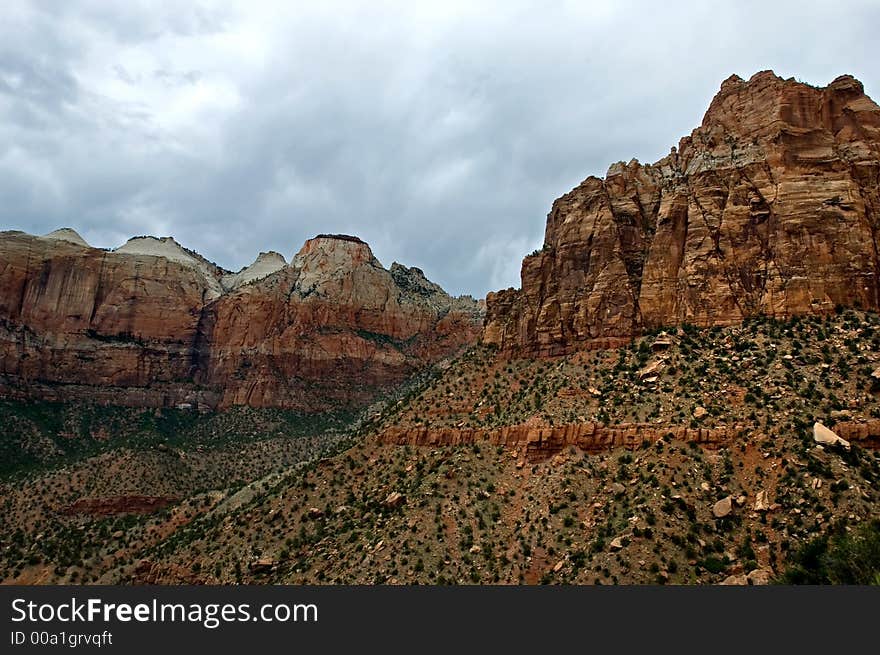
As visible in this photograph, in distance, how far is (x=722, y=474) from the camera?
4844cm

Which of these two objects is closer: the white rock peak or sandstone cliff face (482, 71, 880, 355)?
sandstone cliff face (482, 71, 880, 355)

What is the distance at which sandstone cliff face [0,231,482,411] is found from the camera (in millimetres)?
127688

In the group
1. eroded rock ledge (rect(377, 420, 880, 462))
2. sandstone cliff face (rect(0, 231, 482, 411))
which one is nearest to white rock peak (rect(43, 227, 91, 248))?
sandstone cliff face (rect(0, 231, 482, 411))

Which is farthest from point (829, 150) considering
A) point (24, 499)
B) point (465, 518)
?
point (24, 499)

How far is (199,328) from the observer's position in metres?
142

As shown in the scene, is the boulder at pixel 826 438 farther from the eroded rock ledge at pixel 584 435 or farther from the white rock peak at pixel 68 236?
the white rock peak at pixel 68 236

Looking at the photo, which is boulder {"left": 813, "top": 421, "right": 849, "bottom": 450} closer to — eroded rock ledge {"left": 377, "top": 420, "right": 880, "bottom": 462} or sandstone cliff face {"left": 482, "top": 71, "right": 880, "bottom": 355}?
eroded rock ledge {"left": 377, "top": 420, "right": 880, "bottom": 462}

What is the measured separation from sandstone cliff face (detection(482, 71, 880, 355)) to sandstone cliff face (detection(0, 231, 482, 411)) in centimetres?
6759

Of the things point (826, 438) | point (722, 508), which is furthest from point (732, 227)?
point (722, 508)

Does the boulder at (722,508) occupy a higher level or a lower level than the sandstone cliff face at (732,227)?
lower

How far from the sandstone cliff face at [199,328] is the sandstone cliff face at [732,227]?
6759 cm

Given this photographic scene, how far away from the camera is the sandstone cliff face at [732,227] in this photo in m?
60.4

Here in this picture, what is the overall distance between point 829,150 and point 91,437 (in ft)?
353

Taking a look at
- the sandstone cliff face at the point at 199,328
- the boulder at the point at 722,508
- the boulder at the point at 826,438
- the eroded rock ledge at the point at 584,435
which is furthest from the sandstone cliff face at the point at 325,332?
the boulder at the point at 826,438
